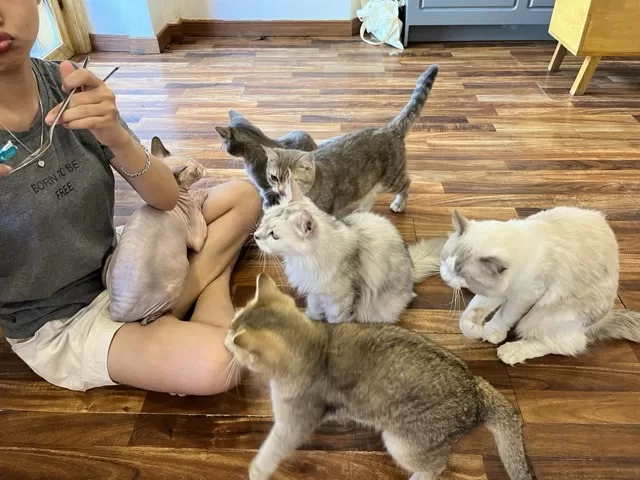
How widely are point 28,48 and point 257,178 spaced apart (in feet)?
2.82

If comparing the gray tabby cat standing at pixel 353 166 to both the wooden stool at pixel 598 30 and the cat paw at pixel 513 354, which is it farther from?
the wooden stool at pixel 598 30

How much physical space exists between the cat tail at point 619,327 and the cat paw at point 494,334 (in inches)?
8.8

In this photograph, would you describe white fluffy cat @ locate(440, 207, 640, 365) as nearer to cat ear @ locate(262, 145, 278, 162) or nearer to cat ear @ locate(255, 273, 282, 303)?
cat ear @ locate(255, 273, 282, 303)

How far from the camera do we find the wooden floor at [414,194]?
43.3 inches

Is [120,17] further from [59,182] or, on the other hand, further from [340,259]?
[340,259]

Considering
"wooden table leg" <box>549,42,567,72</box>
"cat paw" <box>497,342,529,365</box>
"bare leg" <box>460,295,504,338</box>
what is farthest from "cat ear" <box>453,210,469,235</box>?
"wooden table leg" <box>549,42,567,72</box>

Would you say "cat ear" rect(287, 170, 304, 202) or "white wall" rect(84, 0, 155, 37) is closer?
"cat ear" rect(287, 170, 304, 202)

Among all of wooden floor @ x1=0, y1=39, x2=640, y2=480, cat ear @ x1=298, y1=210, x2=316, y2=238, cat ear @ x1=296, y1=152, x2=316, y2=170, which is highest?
cat ear @ x1=298, y1=210, x2=316, y2=238

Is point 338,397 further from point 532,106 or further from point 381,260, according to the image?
point 532,106

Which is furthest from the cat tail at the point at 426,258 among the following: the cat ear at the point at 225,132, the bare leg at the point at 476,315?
the cat ear at the point at 225,132

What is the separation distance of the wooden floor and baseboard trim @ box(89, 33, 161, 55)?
84 millimetres

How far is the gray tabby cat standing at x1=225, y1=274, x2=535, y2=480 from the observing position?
2.93 feet

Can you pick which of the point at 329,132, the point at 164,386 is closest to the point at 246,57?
the point at 329,132

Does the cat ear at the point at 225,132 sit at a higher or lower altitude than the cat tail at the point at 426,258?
higher
